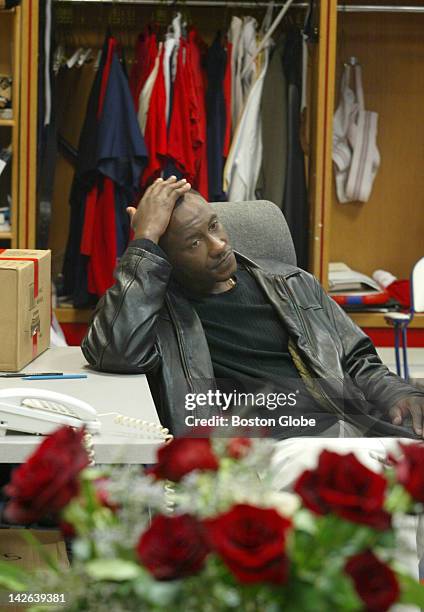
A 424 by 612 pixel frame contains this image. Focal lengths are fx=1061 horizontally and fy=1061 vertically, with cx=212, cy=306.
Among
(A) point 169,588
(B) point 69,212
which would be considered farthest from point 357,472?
(B) point 69,212

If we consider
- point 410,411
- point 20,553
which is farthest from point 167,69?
point 20,553

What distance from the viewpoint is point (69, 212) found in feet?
16.5

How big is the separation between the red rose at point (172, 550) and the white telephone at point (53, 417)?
→ 3.11ft

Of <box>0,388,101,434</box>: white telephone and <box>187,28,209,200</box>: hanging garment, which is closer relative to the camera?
<box>0,388,101,434</box>: white telephone

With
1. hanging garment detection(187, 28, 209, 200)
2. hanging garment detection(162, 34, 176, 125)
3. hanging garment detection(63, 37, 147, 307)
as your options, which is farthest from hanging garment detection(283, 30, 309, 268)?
hanging garment detection(63, 37, 147, 307)

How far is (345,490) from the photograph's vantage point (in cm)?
72

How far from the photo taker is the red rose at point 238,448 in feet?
2.66

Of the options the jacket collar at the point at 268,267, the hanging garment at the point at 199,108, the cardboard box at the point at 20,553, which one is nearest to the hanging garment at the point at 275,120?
the hanging garment at the point at 199,108

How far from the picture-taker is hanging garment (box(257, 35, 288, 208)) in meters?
4.66

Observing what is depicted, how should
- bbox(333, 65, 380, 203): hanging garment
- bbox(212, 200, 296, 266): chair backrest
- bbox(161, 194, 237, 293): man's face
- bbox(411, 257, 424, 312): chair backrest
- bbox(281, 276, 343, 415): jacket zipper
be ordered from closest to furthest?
bbox(281, 276, 343, 415): jacket zipper < bbox(161, 194, 237, 293): man's face < bbox(212, 200, 296, 266): chair backrest < bbox(411, 257, 424, 312): chair backrest < bbox(333, 65, 380, 203): hanging garment

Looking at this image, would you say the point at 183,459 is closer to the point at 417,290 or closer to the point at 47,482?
the point at 47,482

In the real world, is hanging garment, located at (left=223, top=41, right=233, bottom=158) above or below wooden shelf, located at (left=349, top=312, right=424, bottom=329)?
above

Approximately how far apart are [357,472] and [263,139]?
4055 mm

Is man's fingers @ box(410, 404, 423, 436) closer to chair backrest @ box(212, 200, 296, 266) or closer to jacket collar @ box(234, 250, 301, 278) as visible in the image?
jacket collar @ box(234, 250, 301, 278)
